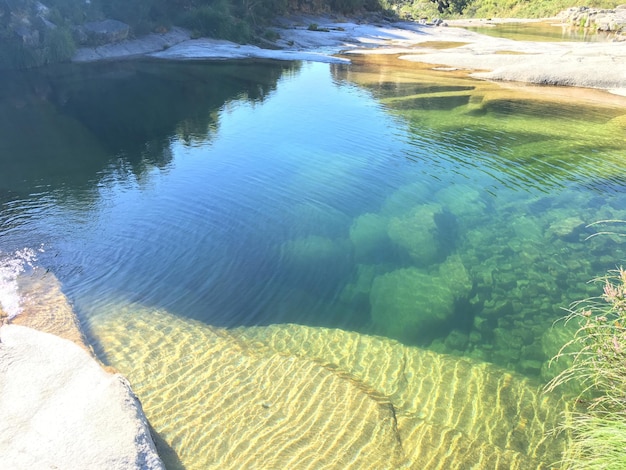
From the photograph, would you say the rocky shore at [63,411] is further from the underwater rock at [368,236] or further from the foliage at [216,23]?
the foliage at [216,23]

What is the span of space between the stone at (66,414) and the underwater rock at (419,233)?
731cm

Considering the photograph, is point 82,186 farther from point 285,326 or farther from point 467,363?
point 467,363

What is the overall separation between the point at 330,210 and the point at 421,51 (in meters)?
35.6

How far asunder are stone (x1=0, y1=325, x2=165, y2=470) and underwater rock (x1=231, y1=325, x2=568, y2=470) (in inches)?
113

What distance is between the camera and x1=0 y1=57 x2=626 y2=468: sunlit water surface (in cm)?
880

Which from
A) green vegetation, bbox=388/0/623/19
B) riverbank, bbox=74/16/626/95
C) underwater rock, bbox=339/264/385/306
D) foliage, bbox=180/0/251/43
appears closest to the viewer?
underwater rock, bbox=339/264/385/306

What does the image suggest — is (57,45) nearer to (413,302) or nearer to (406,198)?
(406,198)

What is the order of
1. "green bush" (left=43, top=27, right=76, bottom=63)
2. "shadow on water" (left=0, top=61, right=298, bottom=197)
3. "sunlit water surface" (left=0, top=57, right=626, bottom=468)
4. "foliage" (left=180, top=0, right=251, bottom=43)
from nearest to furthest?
"sunlit water surface" (left=0, top=57, right=626, bottom=468) → "shadow on water" (left=0, top=61, right=298, bottom=197) → "green bush" (left=43, top=27, right=76, bottom=63) → "foliage" (left=180, top=0, right=251, bottom=43)

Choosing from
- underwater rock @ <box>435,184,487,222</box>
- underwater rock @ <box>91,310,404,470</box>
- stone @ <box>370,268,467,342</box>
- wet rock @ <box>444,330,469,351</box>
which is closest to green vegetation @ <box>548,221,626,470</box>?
underwater rock @ <box>91,310,404,470</box>

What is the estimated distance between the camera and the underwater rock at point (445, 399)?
18.9 ft

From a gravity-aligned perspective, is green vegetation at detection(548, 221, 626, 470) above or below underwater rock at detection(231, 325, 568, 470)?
above

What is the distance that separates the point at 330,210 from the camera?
1269cm

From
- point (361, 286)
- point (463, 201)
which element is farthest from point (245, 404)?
point (463, 201)

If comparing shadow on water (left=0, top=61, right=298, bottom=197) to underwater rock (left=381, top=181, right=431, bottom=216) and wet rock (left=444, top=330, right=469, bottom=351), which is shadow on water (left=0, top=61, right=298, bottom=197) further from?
wet rock (left=444, top=330, right=469, bottom=351)
